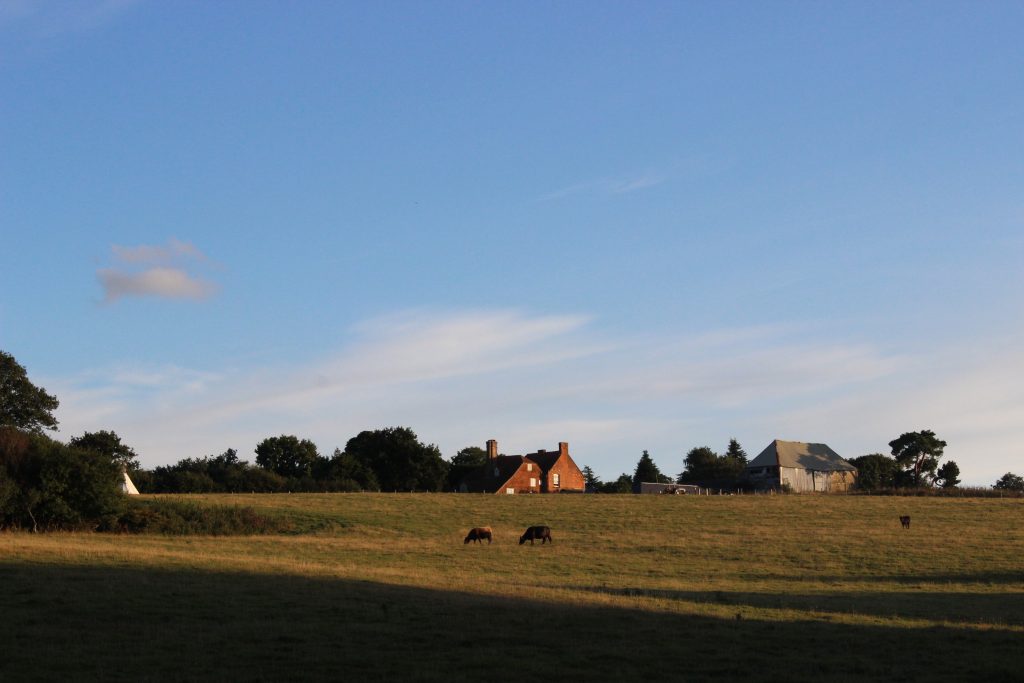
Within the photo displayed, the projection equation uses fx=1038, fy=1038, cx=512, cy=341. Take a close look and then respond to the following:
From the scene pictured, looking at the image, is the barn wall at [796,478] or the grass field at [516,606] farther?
the barn wall at [796,478]

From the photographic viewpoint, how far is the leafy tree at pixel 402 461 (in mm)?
119750

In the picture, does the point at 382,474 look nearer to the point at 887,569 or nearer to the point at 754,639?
the point at 887,569

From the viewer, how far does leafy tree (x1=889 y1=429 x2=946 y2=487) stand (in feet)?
483

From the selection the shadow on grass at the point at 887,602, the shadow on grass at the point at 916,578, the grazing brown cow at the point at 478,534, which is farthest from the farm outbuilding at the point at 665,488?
the shadow on grass at the point at 887,602

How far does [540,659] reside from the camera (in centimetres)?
1891

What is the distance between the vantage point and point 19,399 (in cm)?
9238

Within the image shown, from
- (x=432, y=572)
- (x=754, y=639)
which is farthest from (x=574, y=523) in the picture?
(x=754, y=639)

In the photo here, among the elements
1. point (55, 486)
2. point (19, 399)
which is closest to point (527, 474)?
point (19, 399)

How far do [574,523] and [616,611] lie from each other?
37.4m

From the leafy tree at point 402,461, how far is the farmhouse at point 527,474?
429 cm

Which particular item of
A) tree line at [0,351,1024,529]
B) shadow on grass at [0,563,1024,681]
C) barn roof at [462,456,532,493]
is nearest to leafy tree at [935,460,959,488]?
tree line at [0,351,1024,529]

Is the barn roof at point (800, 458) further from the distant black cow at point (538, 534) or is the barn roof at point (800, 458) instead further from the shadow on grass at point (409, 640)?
the shadow on grass at point (409, 640)

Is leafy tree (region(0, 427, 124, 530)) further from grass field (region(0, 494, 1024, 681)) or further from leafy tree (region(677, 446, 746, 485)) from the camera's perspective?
leafy tree (region(677, 446, 746, 485))

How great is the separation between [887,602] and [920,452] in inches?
4931
